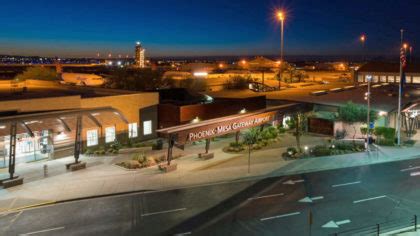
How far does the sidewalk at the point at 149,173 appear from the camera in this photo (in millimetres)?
21078

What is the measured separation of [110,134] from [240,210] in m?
18.2

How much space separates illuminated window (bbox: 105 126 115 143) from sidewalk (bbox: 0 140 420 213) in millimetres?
4836

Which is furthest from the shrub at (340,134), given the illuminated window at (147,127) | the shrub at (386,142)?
the illuminated window at (147,127)

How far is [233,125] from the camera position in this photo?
89.8ft

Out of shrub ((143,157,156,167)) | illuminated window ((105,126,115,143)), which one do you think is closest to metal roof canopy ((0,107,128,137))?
shrub ((143,157,156,167))

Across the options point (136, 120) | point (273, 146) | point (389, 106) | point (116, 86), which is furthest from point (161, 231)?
point (116, 86)

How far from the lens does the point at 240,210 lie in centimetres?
1828

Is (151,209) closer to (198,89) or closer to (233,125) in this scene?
(233,125)

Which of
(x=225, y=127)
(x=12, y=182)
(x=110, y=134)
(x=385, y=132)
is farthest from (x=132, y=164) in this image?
(x=385, y=132)

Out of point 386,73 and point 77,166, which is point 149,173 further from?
point 386,73

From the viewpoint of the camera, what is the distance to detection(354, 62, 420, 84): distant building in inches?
2963

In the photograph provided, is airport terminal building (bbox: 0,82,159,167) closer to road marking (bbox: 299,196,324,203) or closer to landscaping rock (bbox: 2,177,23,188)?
landscaping rock (bbox: 2,177,23,188)

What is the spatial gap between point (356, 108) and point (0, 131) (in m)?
26.3

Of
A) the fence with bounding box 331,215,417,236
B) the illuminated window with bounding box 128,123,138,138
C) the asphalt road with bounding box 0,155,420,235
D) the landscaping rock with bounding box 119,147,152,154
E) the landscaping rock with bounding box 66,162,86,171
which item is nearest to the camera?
the fence with bounding box 331,215,417,236
